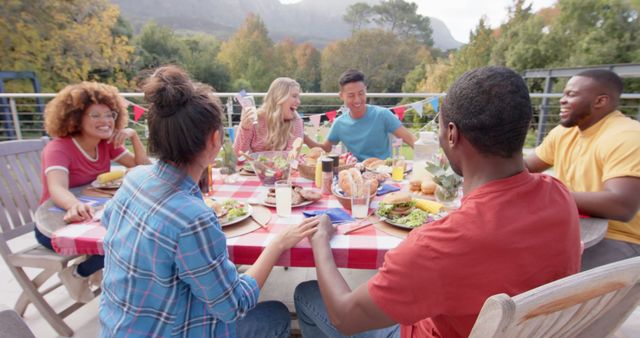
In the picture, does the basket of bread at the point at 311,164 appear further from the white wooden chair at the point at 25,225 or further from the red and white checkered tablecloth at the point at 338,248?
the white wooden chair at the point at 25,225

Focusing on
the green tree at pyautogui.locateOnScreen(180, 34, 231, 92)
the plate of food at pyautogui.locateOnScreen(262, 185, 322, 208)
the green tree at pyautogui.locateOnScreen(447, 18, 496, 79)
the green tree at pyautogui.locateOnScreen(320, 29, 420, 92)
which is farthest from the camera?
the green tree at pyautogui.locateOnScreen(320, 29, 420, 92)

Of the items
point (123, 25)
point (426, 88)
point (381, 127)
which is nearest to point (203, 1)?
point (123, 25)

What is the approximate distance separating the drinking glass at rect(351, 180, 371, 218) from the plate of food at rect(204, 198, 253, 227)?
0.41 meters

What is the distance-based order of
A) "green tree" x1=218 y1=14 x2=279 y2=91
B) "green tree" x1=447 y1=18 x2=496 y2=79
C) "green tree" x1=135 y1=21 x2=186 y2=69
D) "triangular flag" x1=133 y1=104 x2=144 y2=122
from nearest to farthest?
"triangular flag" x1=133 y1=104 x2=144 y2=122, "green tree" x1=135 y1=21 x2=186 y2=69, "green tree" x1=447 y1=18 x2=496 y2=79, "green tree" x1=218 y1=14 x2=279 y2=91

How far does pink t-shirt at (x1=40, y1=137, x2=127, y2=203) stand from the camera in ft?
5.48

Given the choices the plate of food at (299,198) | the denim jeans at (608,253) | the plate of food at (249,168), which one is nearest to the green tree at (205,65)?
the plate of food at (249,168)

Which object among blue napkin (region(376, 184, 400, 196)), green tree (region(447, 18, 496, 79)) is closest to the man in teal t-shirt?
blue napkin (region(376, 184, 400, 196))

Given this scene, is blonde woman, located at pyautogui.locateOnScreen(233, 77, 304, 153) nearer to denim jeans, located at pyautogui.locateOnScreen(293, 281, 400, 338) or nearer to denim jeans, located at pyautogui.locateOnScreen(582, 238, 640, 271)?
denim jeans, located at pyautogui.locateOnScreen(293, 281, 400, 338)

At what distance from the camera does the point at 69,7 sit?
40.7ft

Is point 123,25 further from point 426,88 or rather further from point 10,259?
point 10,259

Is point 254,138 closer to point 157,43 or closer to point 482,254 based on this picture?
point 482,254

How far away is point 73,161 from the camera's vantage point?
1.78 m

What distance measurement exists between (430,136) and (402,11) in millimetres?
46181

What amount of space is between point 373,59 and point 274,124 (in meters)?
36.4
